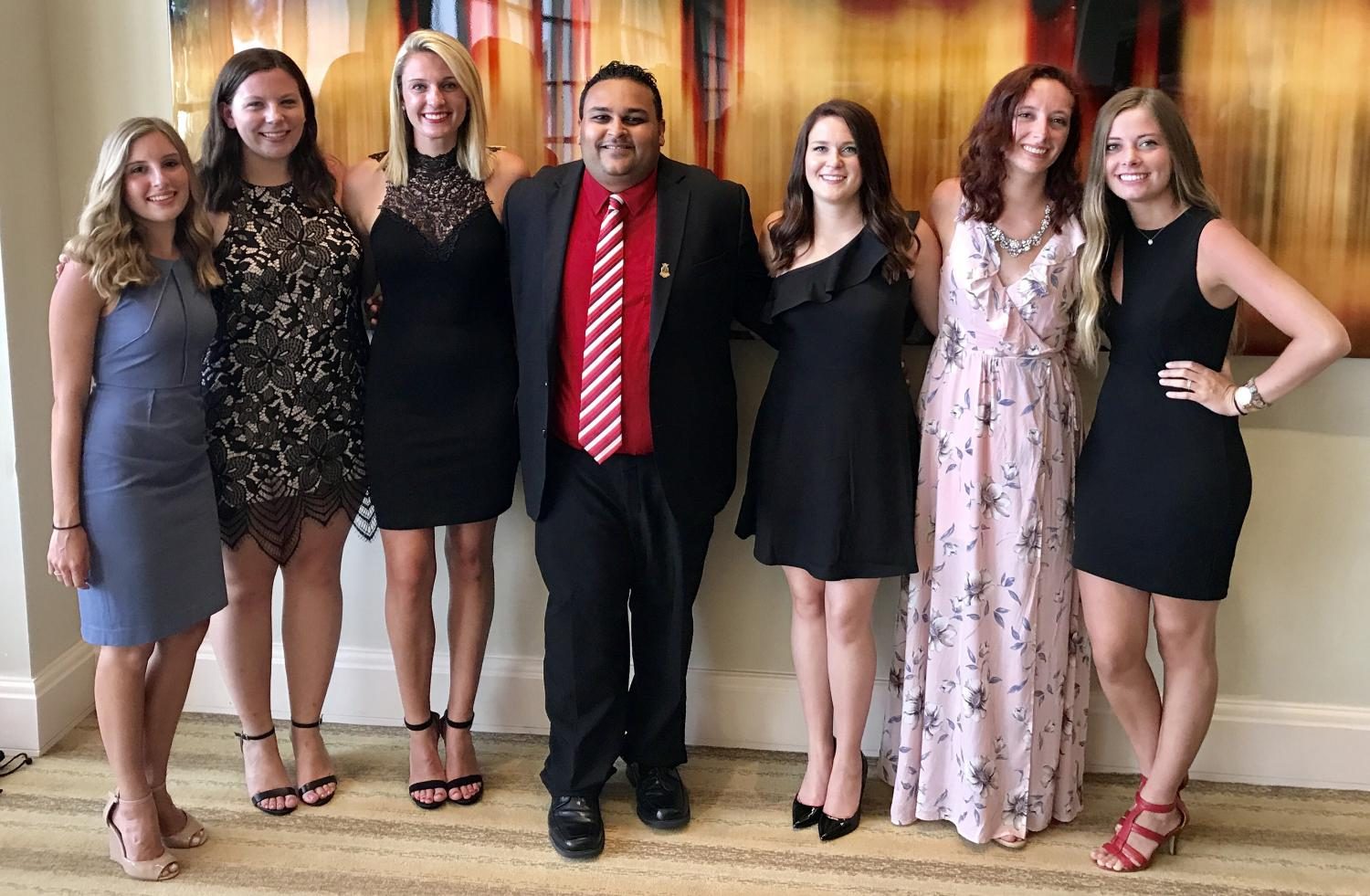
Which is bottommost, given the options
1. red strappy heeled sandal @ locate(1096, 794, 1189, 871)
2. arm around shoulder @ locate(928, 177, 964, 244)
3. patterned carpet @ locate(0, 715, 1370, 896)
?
patterned carpet @ locate(0, 715, 1370, 896)

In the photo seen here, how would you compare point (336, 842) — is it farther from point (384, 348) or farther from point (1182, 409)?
point (1182, 409)

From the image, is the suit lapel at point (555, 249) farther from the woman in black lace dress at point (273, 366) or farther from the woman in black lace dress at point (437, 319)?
the woman in black lace dress at point (273, 366)

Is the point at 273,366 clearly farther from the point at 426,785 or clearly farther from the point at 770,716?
the point at 770,716

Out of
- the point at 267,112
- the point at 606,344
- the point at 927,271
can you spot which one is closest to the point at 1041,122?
the point at 927,271

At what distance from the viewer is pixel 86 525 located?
209 centimetres

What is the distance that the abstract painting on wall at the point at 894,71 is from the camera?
237 centimetres

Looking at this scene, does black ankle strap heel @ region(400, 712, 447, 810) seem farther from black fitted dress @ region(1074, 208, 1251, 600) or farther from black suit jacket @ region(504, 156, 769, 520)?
black fitted dress @ region(1074, 208, 1251, 600)

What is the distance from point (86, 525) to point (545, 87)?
1.36 m

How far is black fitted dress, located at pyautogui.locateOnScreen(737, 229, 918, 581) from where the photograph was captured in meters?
2.22

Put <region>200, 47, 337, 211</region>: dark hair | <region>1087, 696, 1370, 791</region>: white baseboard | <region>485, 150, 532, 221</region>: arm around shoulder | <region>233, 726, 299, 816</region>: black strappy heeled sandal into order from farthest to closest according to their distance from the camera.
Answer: <region>1087, 696, 1370, 791</region>: white baseboard
<region>233, 726, 299, 816</region>: black strappy heeled sandal
<region>485, 150, 532, 221</region>: arm around shoulder
<region>200, 47, 337, 211</region>: dark hair

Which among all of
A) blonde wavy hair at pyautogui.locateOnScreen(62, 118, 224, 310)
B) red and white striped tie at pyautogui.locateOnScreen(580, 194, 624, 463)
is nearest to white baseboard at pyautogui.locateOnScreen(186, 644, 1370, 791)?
red and white striped tie at pyautogui.locateOnScreen(580, 194, 624, 463)

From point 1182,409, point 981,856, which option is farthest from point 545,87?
point 981,856

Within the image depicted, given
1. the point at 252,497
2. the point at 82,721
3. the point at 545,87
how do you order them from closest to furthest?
the point at 252,497 < the point at 545,87 < the point at 82,721

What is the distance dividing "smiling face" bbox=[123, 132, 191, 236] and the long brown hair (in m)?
1.76
